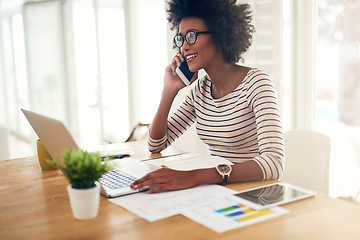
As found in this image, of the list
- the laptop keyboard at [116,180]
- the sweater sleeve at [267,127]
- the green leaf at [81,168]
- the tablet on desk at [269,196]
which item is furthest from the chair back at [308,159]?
the green leaf at [81,168]

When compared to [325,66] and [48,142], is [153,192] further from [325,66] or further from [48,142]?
[325,66]

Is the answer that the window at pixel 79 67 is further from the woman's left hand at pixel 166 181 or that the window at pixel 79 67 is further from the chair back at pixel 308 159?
the woman's left hand at pixel 166 181

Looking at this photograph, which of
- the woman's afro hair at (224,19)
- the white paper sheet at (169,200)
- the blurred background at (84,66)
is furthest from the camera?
the blurred background at (84,66)

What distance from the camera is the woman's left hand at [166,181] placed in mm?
1274

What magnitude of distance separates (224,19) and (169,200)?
89 centimetres

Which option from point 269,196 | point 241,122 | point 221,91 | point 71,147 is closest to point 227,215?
point 269,196

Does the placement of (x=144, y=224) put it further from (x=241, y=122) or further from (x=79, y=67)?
(x=79, y=67)

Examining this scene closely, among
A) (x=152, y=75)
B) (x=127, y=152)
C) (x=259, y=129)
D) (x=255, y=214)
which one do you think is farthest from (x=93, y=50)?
(x=255, y=214)

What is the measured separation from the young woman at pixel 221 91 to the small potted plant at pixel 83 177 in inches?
26.6

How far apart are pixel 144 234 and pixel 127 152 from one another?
3.02 ft

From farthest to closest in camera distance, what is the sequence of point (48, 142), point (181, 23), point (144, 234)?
point (181, 23)
point (48, 142)
point (144, 234)

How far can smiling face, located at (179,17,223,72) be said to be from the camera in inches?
69.6

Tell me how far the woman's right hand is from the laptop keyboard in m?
0.60

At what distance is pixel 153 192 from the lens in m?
1.26
